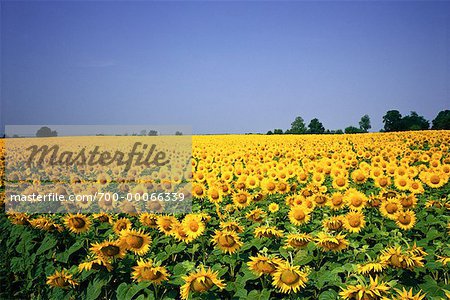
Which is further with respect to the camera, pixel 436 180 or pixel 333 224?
pixel 436 180

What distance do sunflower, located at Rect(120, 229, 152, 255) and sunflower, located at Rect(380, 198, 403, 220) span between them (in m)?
3.40

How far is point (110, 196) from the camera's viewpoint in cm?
612

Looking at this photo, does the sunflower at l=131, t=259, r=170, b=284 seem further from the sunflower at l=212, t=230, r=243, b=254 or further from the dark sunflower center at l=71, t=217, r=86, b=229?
the dark sunflower center at l=71, t=217, r=86, b=229

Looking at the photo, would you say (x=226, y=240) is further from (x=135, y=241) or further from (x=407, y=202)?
(x=407, y=202)

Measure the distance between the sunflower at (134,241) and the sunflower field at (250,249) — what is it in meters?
0.01

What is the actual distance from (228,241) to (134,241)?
3.34 feet

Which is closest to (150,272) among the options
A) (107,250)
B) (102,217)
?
(107,250)

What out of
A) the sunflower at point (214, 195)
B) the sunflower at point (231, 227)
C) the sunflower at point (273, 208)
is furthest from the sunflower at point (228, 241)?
the sunflower at point (214, 195)

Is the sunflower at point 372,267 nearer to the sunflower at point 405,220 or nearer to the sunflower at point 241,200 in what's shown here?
the sunflower at point 405,220

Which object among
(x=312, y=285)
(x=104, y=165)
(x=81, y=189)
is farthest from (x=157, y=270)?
(x=104, y=165)

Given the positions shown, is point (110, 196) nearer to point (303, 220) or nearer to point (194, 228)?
point (194, 228)

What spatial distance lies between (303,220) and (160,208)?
2492mm

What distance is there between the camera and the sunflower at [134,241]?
372 cm

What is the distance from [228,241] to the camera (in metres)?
3.67
